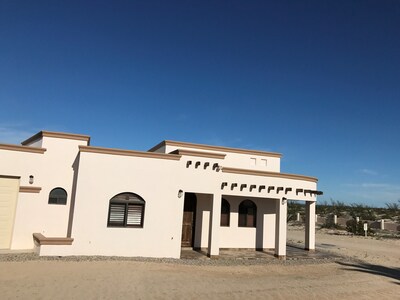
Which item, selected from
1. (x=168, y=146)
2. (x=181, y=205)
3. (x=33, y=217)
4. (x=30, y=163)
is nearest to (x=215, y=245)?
(x=181, y=205)

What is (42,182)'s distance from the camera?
579 inches

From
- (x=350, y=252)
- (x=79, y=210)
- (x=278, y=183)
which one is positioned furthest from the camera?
(x=350, y=252)

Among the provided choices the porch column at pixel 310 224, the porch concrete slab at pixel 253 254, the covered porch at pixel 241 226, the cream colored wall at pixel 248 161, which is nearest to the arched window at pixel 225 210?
the covered porch at pixel 241 226

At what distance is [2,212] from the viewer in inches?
543

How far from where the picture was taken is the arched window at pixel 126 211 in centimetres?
1315

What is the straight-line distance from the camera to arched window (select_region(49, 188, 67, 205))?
49.0ft

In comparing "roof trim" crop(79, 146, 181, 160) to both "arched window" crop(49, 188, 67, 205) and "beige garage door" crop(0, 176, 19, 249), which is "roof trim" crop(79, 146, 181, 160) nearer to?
"arched window" crop(49, 188, 67, 205)

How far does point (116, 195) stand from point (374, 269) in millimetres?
11292

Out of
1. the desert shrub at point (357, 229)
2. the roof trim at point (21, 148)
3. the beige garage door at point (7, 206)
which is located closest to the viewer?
the beige garage door at point (7, 206)

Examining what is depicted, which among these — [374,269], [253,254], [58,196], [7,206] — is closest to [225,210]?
[253,254]

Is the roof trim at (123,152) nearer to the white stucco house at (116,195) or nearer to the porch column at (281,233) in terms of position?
the white stucco house at (116,195)

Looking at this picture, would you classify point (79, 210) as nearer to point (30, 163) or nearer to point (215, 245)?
point (30, 163)

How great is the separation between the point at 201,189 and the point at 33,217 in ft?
23.7

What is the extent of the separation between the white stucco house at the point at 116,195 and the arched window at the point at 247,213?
1.42m
